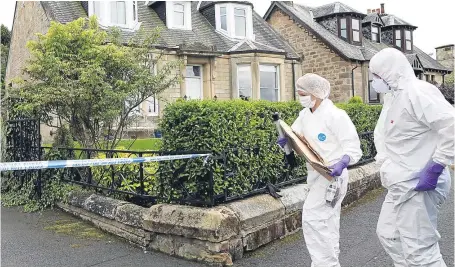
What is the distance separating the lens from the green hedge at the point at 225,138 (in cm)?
478

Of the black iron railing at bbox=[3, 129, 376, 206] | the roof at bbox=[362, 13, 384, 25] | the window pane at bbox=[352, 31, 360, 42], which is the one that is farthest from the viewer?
the roof at bbox=[362, 13, 384, 25]

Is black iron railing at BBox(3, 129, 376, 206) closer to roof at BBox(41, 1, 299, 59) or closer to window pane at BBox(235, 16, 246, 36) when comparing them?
roof at BBox(41, 1, 299, 59)

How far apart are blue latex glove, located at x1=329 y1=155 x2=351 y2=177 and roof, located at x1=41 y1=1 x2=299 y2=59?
14220 mm

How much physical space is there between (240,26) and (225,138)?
17.8m

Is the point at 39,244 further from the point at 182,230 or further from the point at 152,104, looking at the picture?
the point at 152,104

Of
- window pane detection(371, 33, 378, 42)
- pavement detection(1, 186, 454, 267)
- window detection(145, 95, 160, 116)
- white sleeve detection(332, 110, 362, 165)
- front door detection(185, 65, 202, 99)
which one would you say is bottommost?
pavement detection(1, 186, 454, 267)

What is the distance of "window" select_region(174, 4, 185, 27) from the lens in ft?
65.5

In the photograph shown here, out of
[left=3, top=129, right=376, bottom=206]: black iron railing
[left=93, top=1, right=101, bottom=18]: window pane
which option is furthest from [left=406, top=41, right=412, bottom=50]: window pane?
[left=3, top=129, right=376, bottom=206]: black iron railing

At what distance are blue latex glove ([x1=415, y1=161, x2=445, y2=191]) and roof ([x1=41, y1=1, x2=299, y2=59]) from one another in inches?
588

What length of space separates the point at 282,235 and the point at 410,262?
2.18m

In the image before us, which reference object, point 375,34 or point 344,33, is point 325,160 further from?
point 375,34

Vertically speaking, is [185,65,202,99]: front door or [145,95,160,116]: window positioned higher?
[185,65,202,99]: front door

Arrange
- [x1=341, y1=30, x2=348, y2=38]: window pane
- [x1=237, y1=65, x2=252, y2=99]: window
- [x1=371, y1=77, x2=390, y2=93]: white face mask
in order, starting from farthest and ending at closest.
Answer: [x1=341, y1=30, x2=348, y2=38]: window pane < [x1=237, y1=65, x2=252, y2=99]: window < [x1=371, y1=77, x2=390, y2=93]: white face mask

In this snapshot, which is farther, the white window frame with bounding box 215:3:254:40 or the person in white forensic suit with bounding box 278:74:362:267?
the white window frame with bounding box 215:3:254:40
